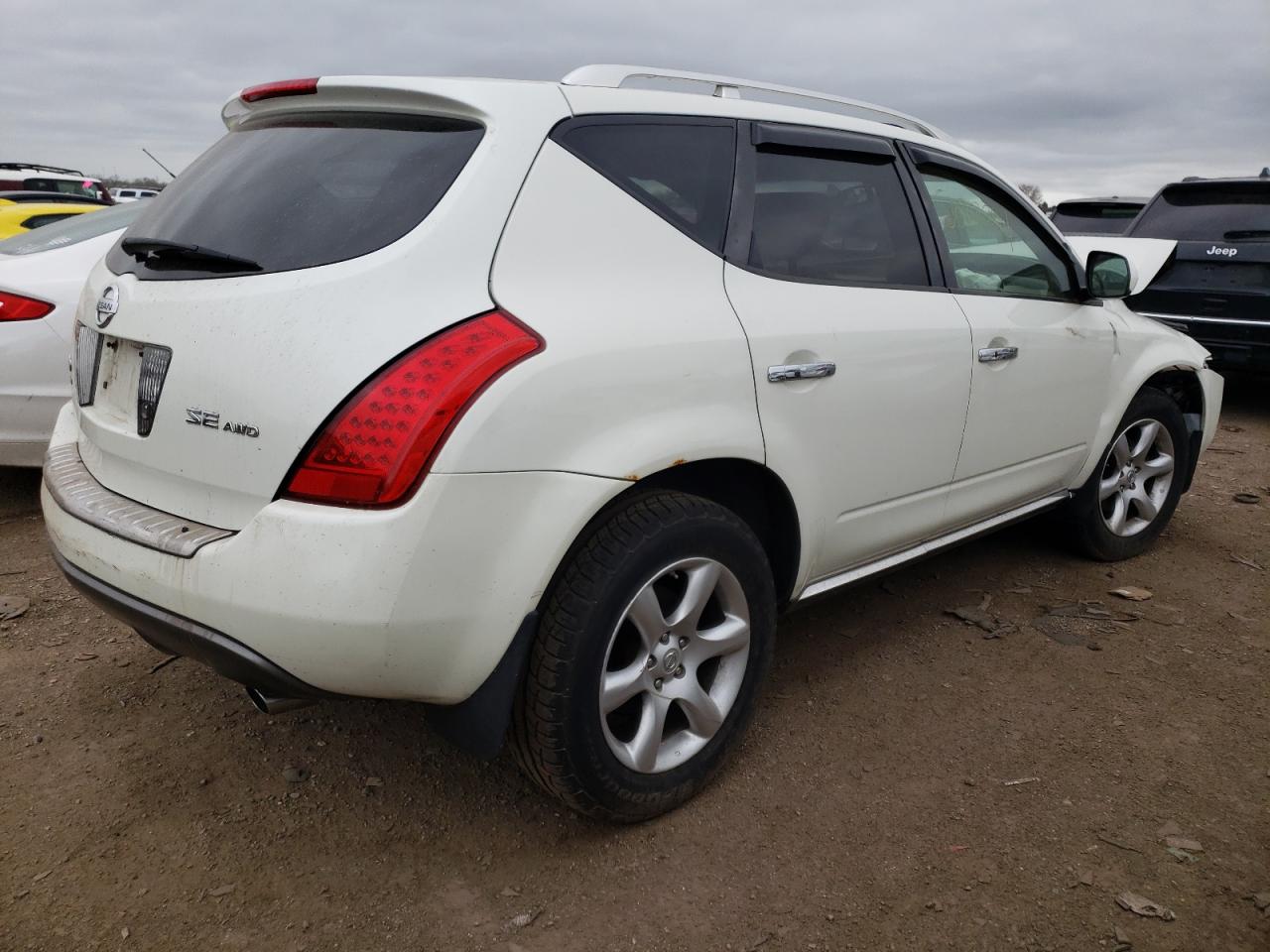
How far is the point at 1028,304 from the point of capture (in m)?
3.40

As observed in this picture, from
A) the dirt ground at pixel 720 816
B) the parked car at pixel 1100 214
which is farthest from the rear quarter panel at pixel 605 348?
the parked car at pixel 1100 214

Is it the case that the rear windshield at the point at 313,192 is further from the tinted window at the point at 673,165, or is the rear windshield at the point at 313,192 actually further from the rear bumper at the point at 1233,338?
the rear bumper at the point at 1233,338

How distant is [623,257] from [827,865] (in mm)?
1471

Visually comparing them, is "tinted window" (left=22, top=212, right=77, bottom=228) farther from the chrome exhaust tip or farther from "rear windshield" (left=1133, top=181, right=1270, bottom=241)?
"rear windshield" (left=1133, top=181, right=1270, bottom=241)

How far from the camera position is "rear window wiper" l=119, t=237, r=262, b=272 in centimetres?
212

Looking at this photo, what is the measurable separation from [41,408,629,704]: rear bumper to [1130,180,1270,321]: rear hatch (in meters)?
6.71

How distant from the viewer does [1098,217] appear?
9.41 m

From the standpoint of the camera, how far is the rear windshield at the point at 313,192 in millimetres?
2053

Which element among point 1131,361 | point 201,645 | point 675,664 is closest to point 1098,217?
point 1131,361

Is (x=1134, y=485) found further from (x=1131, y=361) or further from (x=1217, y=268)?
(x=1217, y=268)

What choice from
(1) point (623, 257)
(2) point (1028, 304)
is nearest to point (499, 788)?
(1) point (623, 257)

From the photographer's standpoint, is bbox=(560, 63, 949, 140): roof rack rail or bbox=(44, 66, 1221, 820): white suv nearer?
bbox=(44, 66, 1221, 820): white suv

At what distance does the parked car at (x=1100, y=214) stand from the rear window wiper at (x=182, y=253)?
339 inches

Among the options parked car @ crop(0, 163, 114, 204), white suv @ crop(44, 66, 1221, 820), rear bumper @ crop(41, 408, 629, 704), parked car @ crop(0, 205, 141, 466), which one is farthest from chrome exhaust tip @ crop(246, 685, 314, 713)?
parked car @ crop(0, 163, 114, 204)
